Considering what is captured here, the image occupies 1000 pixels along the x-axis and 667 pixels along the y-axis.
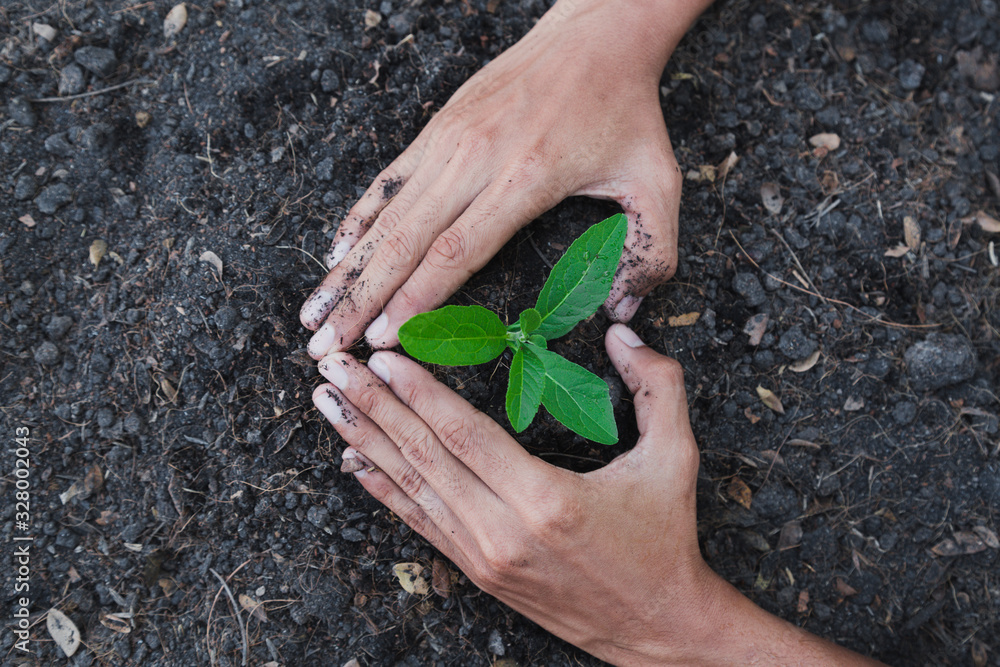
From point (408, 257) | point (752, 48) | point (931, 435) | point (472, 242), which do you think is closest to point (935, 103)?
point (752, 48)

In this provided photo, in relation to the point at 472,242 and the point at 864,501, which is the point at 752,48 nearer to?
the point at 472,242

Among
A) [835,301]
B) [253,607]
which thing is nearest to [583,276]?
[835,301]

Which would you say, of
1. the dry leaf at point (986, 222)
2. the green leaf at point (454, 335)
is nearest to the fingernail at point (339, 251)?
the green leaf at point (454, 335)

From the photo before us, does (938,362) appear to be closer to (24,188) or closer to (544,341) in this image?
(544,341)

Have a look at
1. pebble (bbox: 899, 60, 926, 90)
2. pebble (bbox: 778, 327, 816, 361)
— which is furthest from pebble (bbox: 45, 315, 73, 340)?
pebble (bbox: 899, 60, 926, 90)

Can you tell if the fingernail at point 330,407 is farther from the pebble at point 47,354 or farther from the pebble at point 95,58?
the pebble at point 95,58

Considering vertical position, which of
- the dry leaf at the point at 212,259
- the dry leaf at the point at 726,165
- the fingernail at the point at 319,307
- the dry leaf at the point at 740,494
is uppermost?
the dry leaf at the point at 212,259
